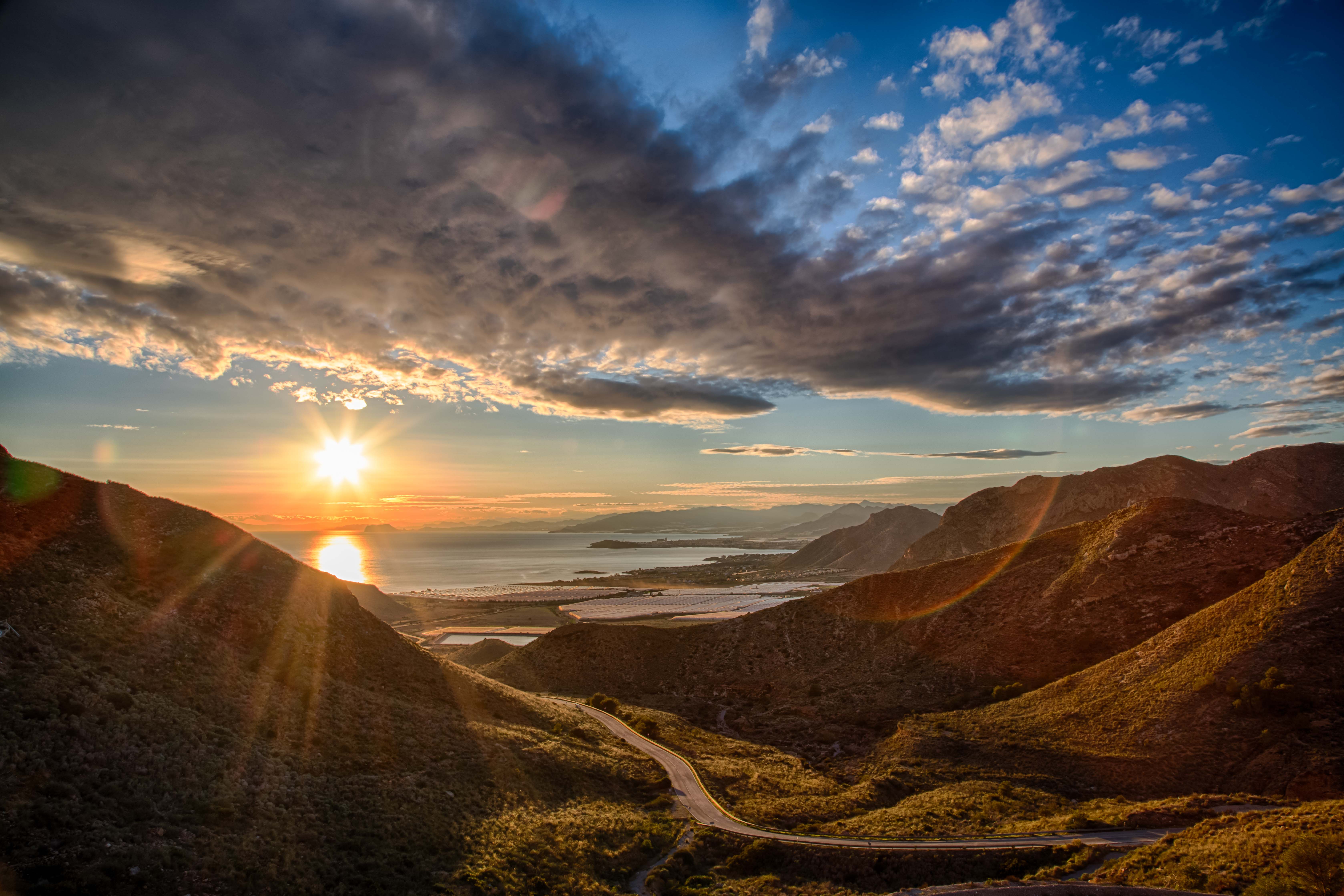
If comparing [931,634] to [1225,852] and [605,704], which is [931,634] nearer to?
[605,704]

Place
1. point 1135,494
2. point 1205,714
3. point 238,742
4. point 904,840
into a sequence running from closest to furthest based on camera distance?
1. point 238,742
2. point 904,840
3. point 1205,714
4. point 1135,494

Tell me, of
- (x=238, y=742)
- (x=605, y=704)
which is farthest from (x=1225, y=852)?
(x=605, y=704)

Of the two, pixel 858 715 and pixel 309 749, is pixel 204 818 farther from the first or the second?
pixel 858 715

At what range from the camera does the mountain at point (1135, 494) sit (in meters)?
96.4

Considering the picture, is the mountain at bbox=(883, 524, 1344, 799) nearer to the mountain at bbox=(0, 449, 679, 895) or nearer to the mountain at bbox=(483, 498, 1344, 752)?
the mountain at bbox=(483, 498, 1344, 752)

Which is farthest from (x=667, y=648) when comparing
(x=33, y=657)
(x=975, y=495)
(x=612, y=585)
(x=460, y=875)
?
(x=612, y=585)

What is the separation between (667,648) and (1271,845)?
55.6 meters

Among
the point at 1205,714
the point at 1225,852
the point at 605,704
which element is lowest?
the point at 605,704

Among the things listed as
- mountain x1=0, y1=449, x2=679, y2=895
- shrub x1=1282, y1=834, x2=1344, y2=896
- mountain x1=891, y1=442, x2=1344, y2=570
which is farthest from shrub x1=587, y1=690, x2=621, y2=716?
mountain x1=891, y1=442, x2=1344, y2=570

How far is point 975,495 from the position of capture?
129625mm

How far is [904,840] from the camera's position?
24.6 meters

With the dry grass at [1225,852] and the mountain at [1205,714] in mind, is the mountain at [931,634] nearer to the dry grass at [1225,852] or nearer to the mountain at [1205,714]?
the mountain at [1205,714]

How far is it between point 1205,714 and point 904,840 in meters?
21.3

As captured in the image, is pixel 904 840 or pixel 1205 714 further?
pixel 1205 714
